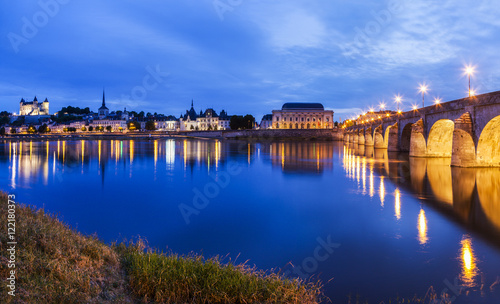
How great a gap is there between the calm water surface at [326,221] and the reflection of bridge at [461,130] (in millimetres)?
1990

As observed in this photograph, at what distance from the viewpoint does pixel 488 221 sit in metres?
13.6

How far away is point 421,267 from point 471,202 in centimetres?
1068

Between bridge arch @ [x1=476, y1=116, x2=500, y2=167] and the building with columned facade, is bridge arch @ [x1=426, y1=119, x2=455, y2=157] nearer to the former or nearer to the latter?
bridge arch @ [x1=476, y1=116, x2=500, y2=167]

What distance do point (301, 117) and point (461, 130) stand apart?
157 meters

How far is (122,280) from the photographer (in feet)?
22.7

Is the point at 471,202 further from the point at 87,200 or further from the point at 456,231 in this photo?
the point at 87,200

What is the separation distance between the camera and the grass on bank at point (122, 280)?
596 cm

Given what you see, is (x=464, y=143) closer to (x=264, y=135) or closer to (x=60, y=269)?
(x=60, y=269)

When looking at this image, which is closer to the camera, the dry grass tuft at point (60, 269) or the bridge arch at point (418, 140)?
the dry grass tuft at point (60, 269)

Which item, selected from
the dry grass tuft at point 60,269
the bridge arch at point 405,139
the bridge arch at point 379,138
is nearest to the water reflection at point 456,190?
the dry grass tuft at point 60,269

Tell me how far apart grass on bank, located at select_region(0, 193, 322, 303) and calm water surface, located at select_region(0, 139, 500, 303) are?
200 centimetres

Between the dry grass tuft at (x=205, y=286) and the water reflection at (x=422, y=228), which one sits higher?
the dry grass tuft at (x=205, y=286)

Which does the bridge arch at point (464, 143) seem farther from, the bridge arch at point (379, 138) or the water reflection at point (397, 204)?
the bridge arch at point (379, 138)

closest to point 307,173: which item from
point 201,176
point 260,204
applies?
point 201,176
